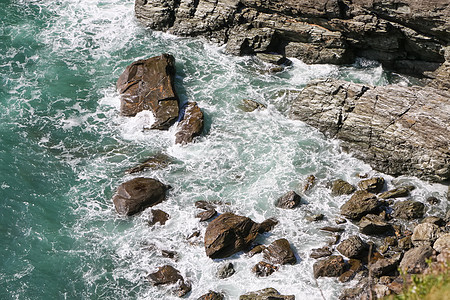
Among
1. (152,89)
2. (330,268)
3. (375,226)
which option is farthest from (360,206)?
(152,89)

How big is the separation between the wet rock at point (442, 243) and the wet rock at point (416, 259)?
63cm

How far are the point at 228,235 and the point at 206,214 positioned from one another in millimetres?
2166

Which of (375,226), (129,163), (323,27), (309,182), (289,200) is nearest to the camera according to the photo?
(375,226)

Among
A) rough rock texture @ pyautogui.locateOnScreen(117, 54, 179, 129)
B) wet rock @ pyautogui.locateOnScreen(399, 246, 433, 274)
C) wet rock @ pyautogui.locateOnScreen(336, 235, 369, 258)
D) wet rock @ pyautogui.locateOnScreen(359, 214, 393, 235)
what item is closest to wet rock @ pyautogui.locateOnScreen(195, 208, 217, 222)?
wet rock @ pyautogui.locateOnScreen(336, 235, 369, 258)

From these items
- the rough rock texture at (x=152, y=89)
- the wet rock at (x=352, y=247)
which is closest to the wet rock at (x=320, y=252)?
the wet rock at (x=352, y=247)

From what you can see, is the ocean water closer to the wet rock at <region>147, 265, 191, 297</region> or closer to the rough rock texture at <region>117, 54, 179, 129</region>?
the wet rock at <region>147, 265, 191, 297</region>

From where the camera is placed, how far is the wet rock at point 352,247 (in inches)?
840

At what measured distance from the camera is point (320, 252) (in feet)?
71.8

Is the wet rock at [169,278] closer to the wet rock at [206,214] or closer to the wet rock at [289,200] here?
the wet rock at [206,214]

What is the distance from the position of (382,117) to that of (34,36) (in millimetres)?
27723

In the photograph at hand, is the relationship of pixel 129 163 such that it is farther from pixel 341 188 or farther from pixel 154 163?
pixel 341 188

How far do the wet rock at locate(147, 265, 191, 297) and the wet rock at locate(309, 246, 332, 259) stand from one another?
234 inches

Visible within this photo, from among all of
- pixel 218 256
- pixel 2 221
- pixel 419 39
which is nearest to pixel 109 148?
pixel 2 221

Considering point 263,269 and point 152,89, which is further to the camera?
point 152,89
